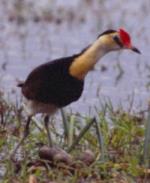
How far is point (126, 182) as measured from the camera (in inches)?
204

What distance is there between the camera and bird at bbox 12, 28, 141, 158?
5.26 m

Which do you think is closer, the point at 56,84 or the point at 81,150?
the point at 56,84

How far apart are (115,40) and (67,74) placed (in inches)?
13.3

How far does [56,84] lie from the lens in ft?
17.7

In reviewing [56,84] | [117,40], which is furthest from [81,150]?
[117,40]

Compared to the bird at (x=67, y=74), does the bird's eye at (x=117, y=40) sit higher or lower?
higher

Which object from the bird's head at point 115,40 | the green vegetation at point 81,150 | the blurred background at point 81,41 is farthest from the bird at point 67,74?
the blurred background at point 81,41

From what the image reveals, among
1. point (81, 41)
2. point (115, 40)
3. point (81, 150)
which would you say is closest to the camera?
A: point (115, 40)

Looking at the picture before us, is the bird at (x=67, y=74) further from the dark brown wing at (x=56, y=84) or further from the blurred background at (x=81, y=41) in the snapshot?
the blurred background at (x=81, y=41)

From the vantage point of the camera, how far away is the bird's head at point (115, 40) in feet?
17.3

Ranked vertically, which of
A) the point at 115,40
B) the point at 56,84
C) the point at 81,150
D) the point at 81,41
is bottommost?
the point at 81,150

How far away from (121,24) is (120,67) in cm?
201

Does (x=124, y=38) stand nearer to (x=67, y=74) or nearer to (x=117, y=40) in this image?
(x=117, y=40)

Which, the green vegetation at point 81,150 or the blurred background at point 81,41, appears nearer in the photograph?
the green vegetation at point 81,150
